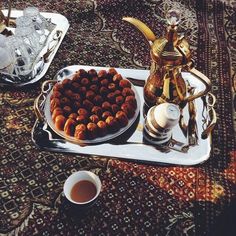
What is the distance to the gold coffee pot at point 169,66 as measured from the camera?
2.62 ft

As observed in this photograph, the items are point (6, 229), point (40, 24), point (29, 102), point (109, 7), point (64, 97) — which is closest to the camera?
point (6, 229)

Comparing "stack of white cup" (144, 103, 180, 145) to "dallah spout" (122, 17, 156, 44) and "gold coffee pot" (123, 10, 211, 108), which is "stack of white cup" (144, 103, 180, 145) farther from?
"dallah spout" (122, 17, 156, 44)

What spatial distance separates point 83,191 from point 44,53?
1.71 feet

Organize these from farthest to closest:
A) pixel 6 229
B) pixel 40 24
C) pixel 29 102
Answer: pixel 40 24, pixel 29 102, pixel 6 229

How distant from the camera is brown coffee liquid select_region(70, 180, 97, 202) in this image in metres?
0.80

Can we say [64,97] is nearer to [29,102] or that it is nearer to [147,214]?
[29,102]

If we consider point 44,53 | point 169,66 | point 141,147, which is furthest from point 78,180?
point 44,53

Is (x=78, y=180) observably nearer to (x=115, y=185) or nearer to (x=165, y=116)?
(x=115, y=185)

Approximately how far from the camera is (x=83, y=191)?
0.81 meters

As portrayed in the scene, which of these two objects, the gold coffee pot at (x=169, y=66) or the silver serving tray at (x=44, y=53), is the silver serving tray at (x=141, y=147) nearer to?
the gold coffee pot at (x=169, y=66)

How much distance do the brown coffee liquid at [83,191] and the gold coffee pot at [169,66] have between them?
266 mm

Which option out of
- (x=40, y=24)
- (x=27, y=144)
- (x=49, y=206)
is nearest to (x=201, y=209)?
(x=49, y=206)

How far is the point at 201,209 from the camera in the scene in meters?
0.85

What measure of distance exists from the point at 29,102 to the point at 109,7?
0.61m
